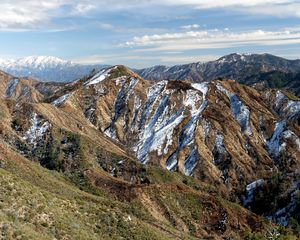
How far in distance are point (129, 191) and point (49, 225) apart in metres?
50.7

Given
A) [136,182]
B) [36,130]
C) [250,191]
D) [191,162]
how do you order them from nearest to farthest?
[136,182] → [36,130] → [250,191] → [191,162]

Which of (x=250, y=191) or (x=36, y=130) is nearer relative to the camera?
(x=36, y=130)

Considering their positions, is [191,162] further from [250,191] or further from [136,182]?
[136,182]

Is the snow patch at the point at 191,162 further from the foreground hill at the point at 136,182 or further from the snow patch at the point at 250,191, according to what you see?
the snow patch at the point at 250,191

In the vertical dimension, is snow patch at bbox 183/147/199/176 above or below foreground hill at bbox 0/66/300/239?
below

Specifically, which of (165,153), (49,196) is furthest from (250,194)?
(49,196)

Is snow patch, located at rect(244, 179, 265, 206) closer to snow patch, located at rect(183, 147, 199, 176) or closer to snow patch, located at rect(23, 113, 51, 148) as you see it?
snow patch, located at rect(183, 147, 199, 176)

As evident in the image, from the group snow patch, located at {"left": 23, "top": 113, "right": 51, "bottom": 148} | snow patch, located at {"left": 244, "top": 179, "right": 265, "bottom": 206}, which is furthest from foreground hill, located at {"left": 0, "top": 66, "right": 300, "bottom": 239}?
snow patch, located at {"left": 244, "top": 179, "right": 265, "bottom": 206}

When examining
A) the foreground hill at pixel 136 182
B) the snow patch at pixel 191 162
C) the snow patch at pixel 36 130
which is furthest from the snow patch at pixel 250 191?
the snow patch at pixel 36 130

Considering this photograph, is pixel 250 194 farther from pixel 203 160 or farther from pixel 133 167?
pixel 133 167

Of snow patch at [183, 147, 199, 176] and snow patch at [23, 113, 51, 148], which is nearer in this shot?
snow patch at [23, 113, 51, 148]

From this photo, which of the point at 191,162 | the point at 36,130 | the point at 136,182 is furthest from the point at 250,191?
the point at 36,130

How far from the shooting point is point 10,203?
36.6 m

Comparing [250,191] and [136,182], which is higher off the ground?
[136,182]
